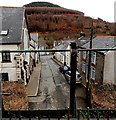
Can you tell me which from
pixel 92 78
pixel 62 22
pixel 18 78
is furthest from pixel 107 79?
pixel 62 22

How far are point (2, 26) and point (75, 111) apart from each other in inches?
553

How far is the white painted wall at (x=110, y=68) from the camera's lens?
44.9 ft

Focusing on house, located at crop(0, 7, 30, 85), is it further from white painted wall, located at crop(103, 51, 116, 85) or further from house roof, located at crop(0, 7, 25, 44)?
white painted wall, located at crop(103, 51, 116, 85)

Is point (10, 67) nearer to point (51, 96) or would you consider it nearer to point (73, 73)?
point (51, 96)

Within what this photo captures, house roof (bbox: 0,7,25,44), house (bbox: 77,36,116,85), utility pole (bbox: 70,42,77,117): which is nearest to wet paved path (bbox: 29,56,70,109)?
house (bbox: 77,36,116,85)

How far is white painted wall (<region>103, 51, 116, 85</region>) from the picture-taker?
1369 cm

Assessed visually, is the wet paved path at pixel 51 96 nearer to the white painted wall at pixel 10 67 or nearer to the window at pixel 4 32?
the white painted wall at pixel 10 67

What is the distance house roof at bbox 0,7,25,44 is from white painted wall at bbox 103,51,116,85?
8.31 meters

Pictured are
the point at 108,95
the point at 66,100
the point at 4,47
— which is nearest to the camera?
the point at 108,95

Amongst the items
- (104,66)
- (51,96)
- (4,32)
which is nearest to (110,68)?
(104,66)

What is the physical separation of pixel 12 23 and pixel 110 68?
421 inches

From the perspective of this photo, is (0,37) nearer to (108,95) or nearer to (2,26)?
(2,26)

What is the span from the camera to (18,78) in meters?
13.9

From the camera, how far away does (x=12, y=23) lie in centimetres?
1466
